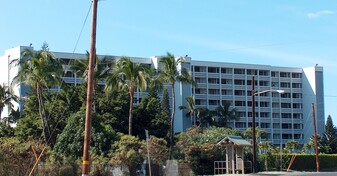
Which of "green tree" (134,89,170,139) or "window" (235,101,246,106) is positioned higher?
"window" (235,101,246,106)

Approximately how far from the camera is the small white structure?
48.4 meters

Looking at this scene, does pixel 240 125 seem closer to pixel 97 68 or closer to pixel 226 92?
pixel 226 92

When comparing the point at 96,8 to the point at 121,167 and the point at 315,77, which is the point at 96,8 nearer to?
the point at 121,167

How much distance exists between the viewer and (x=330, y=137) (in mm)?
112062

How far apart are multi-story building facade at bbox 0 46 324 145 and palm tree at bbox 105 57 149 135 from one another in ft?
183

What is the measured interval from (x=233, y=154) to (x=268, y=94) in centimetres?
8090

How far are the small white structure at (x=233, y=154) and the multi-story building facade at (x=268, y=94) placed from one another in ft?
213

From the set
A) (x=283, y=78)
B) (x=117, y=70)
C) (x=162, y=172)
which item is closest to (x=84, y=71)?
(x=117, y=70)

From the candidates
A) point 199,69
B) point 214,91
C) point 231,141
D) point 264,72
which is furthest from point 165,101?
point 231,141

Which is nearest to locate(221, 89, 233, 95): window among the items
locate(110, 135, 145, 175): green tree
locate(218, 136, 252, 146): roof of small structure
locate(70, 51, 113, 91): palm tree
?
locate(70, 51, 113, 91): palm tree

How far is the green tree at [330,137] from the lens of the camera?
355ft

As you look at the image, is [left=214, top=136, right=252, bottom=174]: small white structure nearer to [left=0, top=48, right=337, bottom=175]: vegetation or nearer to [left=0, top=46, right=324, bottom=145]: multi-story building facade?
[left=0, top=48, right=337, bottom=175]: vegetation

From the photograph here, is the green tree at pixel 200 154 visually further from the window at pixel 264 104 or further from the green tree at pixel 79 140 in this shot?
the window at pixel 264 104

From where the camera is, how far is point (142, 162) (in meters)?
42.5
